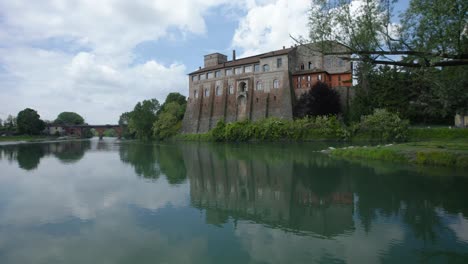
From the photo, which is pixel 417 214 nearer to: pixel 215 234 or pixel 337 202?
pixel 337 202

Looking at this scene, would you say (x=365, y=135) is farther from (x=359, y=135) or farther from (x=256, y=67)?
(x=256, y=67)

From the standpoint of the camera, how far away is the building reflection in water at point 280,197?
868cm

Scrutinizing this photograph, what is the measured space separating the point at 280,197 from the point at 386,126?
2930cm

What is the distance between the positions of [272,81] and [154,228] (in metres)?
49.0

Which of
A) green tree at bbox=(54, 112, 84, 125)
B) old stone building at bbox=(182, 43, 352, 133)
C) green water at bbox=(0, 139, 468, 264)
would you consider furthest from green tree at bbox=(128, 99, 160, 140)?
green tree at bbox=(54, 112, 84, 125)

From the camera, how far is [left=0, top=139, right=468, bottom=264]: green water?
6.48 m

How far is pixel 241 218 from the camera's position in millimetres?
9016

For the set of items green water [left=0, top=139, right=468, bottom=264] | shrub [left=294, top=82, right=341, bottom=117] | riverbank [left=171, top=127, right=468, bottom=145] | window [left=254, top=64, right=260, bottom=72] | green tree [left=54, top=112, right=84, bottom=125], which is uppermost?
window [left=254, top=64, right=260, bottom=72]

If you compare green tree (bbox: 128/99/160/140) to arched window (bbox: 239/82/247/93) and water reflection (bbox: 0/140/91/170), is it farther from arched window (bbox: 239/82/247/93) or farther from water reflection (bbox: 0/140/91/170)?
water reflection (bbox: 0/140/91/170)

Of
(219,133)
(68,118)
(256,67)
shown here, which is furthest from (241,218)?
(68,118)

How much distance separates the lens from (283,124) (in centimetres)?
4666

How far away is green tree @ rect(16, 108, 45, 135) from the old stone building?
1936 inches

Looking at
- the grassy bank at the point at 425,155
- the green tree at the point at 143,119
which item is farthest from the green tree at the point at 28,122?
the grassy bank at the point at 425,155

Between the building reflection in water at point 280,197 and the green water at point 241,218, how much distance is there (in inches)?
1.6
